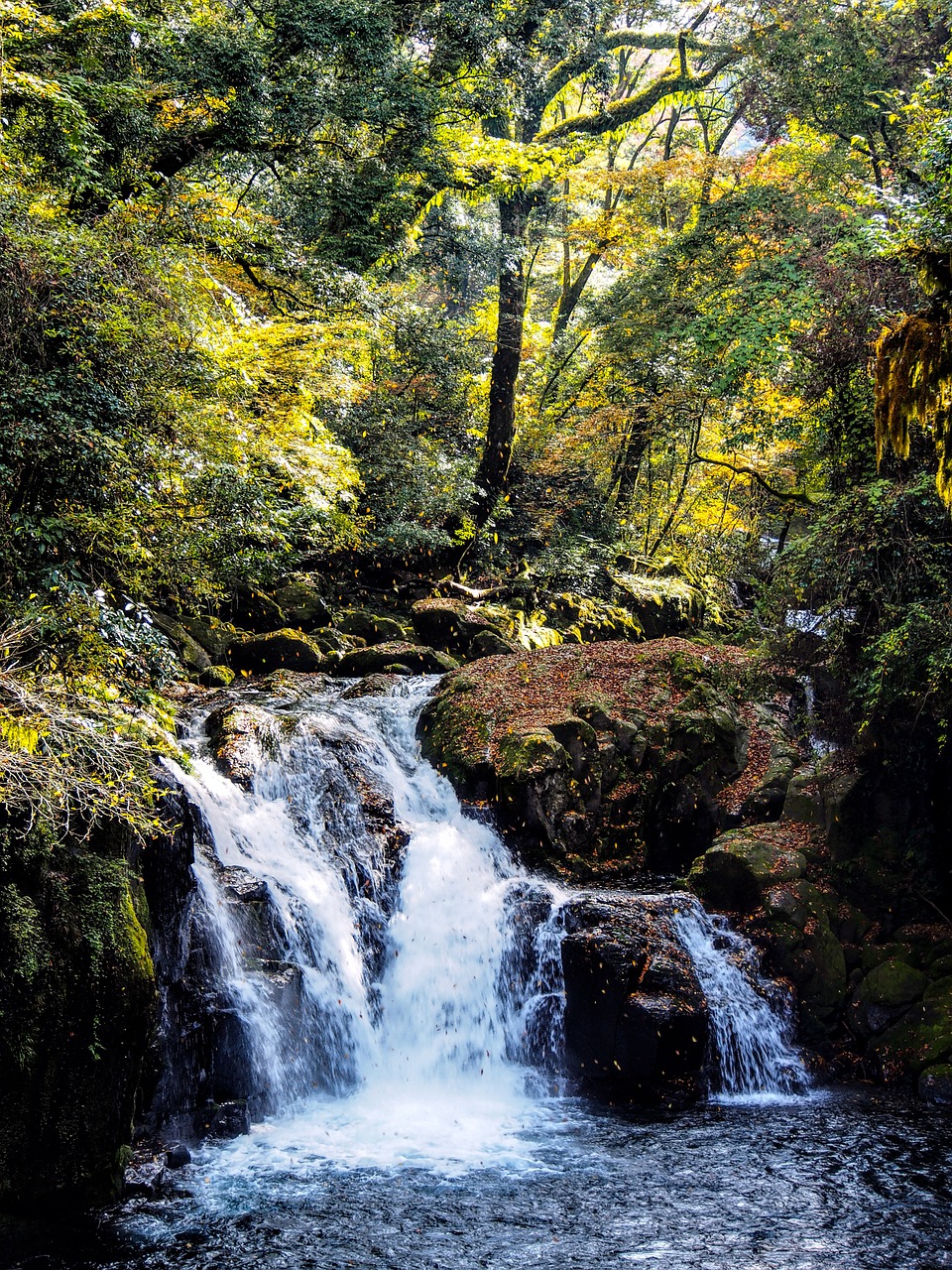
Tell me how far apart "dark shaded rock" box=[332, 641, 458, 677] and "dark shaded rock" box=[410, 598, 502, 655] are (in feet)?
4.32

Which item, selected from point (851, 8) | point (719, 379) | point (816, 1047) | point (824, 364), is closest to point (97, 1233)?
point (816, 1047)

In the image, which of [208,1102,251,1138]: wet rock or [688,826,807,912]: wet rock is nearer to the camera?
[208,1102,251,1138]: wet rock

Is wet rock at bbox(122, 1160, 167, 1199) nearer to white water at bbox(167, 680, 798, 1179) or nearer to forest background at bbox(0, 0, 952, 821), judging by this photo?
white water at bbox(167, 680, 798, 1179)

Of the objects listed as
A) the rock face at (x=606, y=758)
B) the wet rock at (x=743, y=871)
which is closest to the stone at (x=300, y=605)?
the rock face at (x=606, y=758)

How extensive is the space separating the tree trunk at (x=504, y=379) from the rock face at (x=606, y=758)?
783cm

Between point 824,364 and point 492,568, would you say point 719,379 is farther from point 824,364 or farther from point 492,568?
point 492,568

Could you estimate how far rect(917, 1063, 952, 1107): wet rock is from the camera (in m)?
7.68

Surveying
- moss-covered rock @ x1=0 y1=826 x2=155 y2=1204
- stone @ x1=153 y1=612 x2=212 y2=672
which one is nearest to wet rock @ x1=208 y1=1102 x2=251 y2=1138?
moss-covered rock @ x1=0 y1=826 x2=155 y2=1204

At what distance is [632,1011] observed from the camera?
8.05 meters

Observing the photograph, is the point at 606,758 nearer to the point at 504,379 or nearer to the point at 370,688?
the point at 370,688

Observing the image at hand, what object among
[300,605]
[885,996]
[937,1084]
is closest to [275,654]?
[300,605]

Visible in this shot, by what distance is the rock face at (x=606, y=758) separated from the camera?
1102cm

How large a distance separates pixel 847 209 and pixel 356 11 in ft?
26.1

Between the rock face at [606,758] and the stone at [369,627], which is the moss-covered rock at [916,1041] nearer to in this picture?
the rock face at [606,758]
